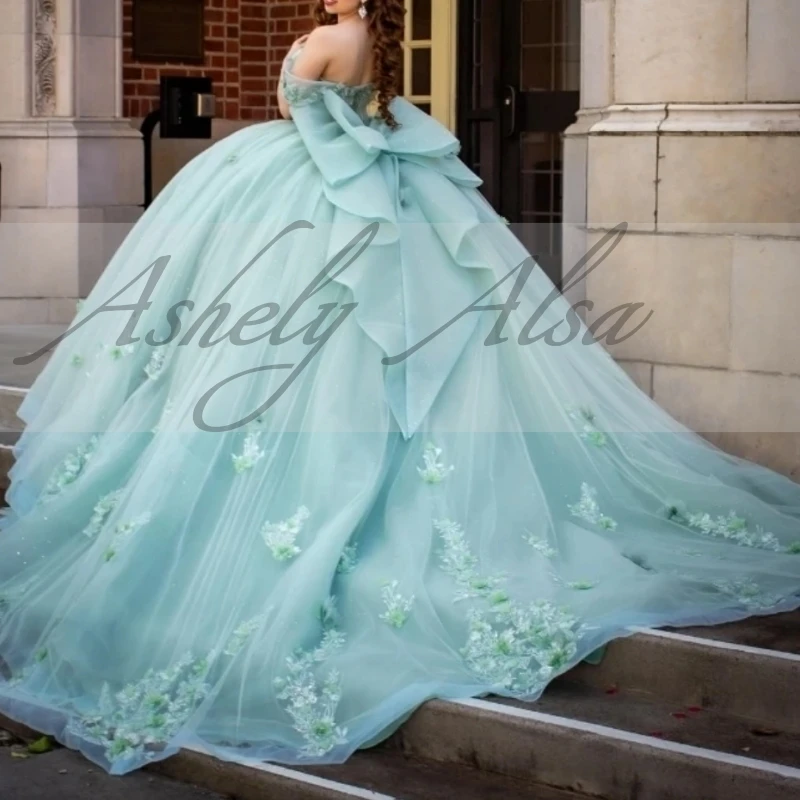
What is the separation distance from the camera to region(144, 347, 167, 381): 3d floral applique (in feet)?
15.9

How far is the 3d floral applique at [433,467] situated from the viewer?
4398 millimetres

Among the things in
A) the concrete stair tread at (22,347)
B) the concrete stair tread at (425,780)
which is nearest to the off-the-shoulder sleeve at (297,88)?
the concrete stair tread at (425,780)

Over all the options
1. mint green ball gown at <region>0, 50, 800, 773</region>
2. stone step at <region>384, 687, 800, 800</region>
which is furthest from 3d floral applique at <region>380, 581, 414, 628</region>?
stone step at <region>384, 687, 800, 800</region>

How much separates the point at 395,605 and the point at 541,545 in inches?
18.1

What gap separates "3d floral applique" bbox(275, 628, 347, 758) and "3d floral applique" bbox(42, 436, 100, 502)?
1205 millimetres

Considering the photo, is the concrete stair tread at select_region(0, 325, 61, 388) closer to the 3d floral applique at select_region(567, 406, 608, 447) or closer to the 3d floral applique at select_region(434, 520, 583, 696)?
the 3d floral applique at select_region(567, 406, 608, 447)

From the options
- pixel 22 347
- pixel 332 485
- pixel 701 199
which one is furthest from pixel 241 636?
pixel 22 347

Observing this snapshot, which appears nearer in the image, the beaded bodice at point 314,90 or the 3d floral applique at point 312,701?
the 3d floral applique at point 312,701

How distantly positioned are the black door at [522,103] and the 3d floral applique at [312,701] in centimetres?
471

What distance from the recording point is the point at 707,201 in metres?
5.25

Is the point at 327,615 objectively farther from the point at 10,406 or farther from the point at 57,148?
the point at 57,148

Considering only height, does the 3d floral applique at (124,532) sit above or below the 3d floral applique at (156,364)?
below

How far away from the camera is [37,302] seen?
877 cm

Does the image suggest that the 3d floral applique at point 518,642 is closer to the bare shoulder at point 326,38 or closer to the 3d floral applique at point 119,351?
the 3d floral applique at point 119,351
